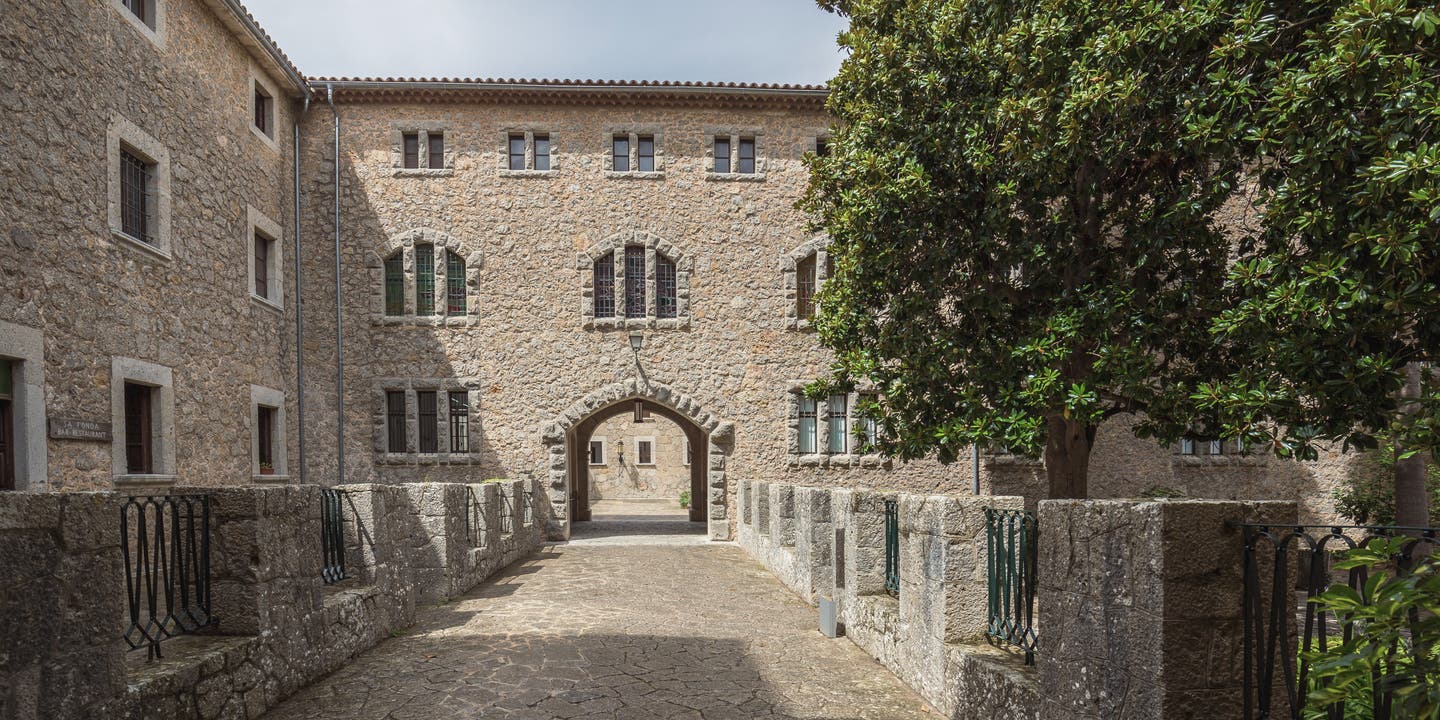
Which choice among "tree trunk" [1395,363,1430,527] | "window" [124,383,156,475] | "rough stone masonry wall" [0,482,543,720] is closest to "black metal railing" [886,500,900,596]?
"rough stone masonry wall" [0,482,543,720]

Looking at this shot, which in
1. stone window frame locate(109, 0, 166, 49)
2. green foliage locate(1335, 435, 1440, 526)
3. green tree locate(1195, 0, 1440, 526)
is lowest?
green foliage locate(1335, 435, 1440, 526)

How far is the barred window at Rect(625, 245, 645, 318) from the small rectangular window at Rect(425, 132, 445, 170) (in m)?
4.12

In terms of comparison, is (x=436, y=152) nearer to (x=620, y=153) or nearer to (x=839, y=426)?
(x=620, y=153)

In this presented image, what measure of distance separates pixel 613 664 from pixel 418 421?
35.4 ft

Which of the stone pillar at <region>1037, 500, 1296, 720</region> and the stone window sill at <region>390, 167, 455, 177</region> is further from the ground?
the stone window sill at <region>390, 167, 455, 177</region>

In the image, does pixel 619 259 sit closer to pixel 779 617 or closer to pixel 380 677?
pixel 779 617

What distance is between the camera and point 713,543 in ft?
48.6

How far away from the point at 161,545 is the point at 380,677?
1.91 m

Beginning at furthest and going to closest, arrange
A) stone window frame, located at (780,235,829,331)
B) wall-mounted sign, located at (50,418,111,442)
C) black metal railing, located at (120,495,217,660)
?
stone window frame, located at (780,235,829,331) < wall-mounted sign, located at (50,418,111,442) < black metal railing, located at (120,495,217,660)

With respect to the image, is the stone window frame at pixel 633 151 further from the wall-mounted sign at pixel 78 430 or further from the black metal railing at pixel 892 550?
the black metal railing at pixel 892 550

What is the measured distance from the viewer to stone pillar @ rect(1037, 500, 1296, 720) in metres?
2.84

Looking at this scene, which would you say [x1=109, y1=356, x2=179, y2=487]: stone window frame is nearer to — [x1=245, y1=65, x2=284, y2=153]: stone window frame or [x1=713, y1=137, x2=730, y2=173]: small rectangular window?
[x1=245, y1=65, x2=284, y2=153]: stone window frame

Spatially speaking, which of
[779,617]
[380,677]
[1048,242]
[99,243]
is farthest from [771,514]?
[99,243]

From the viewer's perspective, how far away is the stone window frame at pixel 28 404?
8062 millimetres
